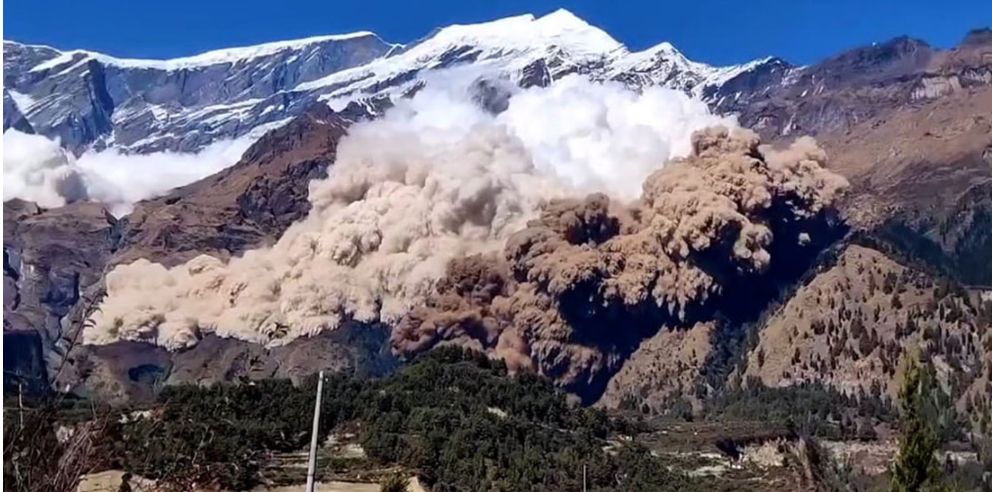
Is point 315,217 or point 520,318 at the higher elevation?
point 315,217

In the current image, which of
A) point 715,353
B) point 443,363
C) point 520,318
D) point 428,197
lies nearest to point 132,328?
point 428,197

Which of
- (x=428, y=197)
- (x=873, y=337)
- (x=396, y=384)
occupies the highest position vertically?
(x=428, y=197)

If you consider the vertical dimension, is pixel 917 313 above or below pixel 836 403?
above

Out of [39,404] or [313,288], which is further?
[313,288]

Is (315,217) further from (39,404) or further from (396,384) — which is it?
(39,404)

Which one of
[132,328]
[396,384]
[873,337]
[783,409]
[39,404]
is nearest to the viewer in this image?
[39,404]

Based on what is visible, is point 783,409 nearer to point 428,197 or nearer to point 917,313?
point 917,313

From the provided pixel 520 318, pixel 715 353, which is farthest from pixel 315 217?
pixel 715 353

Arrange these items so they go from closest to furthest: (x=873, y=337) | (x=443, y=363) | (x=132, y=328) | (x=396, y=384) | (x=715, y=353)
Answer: (x=396, y=384) < (x=443, y=363) < (x=873, y=337) < (x=715, y=353) < (x=132, y=328)

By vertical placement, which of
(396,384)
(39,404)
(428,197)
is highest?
(428,197)
